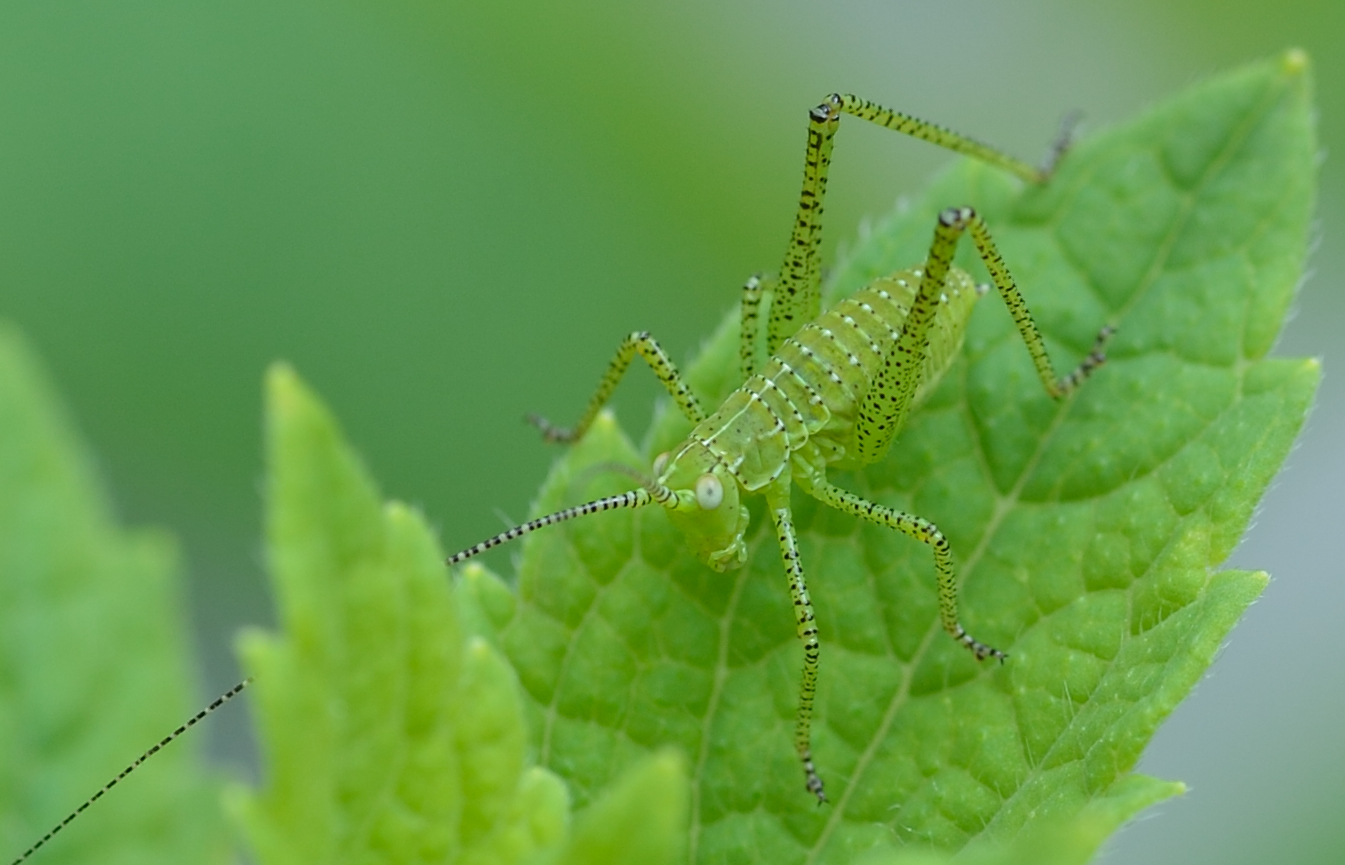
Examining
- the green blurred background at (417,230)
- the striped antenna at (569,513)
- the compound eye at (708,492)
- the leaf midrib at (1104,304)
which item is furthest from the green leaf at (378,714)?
the green blurred background at (417,230)

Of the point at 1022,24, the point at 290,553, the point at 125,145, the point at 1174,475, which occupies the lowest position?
the point at 1174,475

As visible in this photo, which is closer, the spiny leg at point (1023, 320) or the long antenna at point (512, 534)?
the long antenna at point (512, 534)

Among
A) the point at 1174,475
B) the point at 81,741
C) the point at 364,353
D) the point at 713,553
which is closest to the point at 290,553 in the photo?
the point at 81,741

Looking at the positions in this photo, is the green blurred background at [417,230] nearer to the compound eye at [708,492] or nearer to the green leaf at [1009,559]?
the compound eye at [708,492]

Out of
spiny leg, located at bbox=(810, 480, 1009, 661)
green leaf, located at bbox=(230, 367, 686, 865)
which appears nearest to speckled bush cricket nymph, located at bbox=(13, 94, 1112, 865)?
spiny leg, located at bbox=(810, 480, 1009, 661)

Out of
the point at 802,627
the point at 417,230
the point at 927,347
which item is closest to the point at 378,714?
the point at 802,627

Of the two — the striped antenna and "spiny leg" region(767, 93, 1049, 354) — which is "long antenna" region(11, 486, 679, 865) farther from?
"spiny leg" region(767, 93, 1049, 354)

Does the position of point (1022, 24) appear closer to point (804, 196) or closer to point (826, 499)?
point (804, 196)
